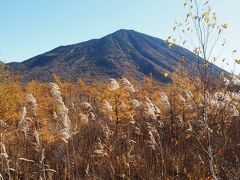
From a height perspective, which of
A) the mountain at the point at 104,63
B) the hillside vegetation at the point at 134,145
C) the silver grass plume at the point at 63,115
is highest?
the mountain at the point at 104,63

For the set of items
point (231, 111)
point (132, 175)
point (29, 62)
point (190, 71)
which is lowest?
point (132, 175)

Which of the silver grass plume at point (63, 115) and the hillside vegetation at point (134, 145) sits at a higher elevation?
the silver grass plume at point (63, 115)

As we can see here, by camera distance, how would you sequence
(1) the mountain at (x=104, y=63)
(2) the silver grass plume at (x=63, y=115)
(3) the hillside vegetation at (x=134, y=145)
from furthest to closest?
(1) the mountain at (x=104, y=63), (3) the hillside vegetation at (x=134, y=145), (2) the silver grass plume at (x=63, y=115)

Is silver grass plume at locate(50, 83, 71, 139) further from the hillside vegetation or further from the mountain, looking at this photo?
the mountain

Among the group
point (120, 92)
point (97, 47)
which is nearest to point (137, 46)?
point (97, 47)

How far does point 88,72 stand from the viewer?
150625 mm

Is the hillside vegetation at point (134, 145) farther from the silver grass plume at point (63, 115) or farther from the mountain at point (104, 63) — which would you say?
the mountain at point (104, 63)

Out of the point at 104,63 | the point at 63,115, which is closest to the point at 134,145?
the point at 63,115

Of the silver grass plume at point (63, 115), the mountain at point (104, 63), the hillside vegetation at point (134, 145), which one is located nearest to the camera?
the silver grass plume at point (63, 115)

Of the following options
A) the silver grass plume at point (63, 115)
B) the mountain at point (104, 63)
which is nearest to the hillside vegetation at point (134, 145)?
the silver grass plume at point (63, 115)

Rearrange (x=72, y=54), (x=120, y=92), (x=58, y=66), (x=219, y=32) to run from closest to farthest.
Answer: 1. (x=219, y=32)
2. (x=120, y=92)
3. (x=58, y=66)
4. (x=72, y=54)

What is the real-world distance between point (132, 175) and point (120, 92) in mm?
12114

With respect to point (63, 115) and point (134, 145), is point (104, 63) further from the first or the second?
point (63, 115)

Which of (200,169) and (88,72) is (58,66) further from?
(200,169)
